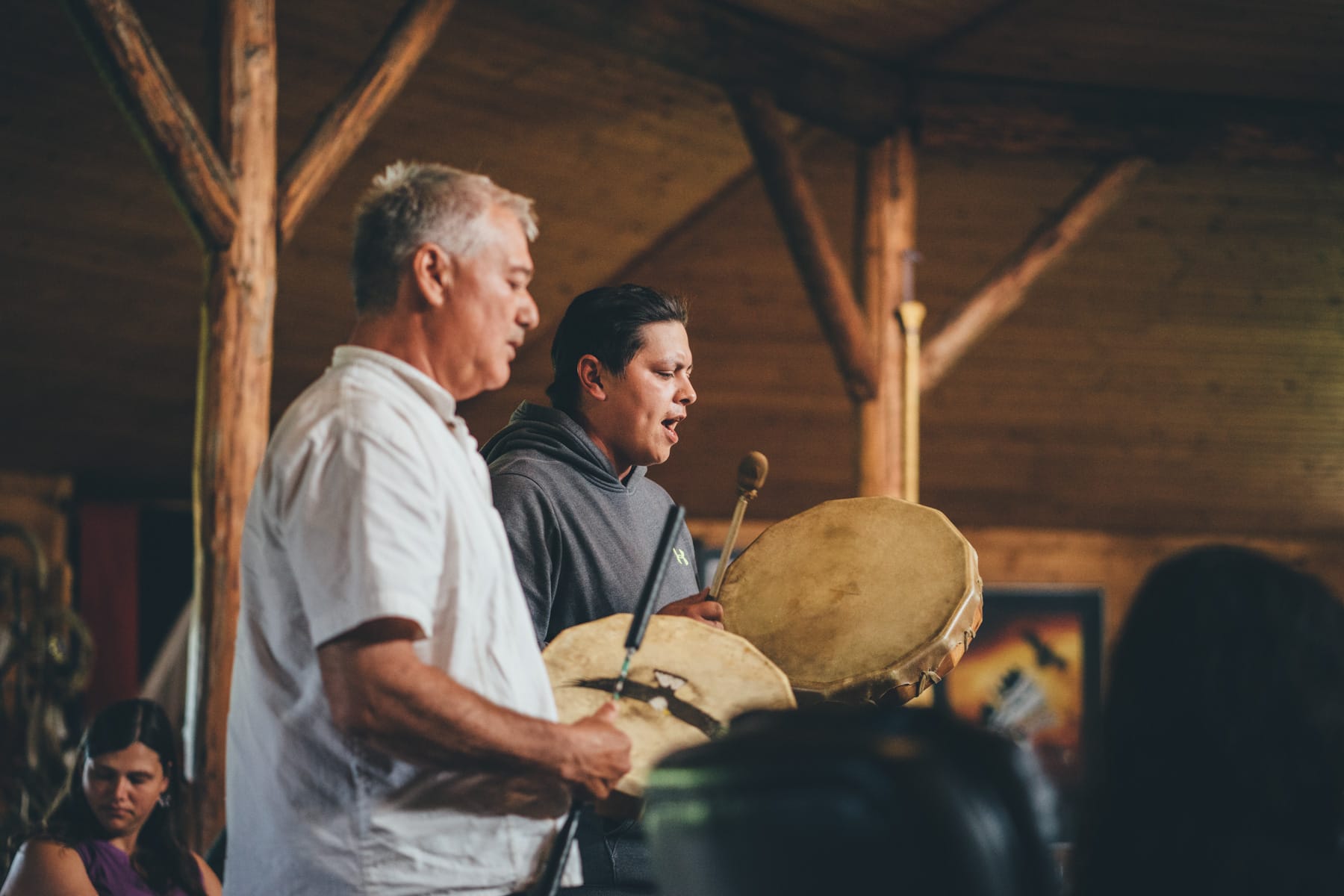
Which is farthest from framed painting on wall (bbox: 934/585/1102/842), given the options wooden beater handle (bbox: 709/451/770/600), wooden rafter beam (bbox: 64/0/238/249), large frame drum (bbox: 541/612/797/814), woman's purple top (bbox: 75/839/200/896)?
large frame drum (bbox: 541/612/797/814)

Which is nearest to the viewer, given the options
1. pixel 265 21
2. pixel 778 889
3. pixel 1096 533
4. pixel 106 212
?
pixel 778 889

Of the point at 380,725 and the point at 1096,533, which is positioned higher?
the point at 1096,533

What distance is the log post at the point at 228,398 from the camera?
3.85 meters

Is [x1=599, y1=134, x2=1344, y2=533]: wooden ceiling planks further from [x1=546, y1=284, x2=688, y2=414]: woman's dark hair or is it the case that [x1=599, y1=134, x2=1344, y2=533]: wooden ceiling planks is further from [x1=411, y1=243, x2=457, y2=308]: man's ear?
[x1=411, y1=243, x2=457, y2=308]: man's ear

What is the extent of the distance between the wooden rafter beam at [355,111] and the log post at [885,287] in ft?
6.92

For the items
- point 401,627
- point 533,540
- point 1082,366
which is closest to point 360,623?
point 401,627

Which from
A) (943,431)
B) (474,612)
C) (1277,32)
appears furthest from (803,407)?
(474,612)

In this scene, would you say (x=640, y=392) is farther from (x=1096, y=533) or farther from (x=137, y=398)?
(x=1096, y=533)

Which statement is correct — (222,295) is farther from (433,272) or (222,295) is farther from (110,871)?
(433,272)

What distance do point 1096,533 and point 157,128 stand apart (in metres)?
7.13

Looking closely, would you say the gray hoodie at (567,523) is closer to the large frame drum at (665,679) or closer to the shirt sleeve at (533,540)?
the shirt sleeve at (533,540)

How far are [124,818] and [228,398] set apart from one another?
4.01 feet

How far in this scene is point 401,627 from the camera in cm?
132

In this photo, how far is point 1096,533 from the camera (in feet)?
30.7
